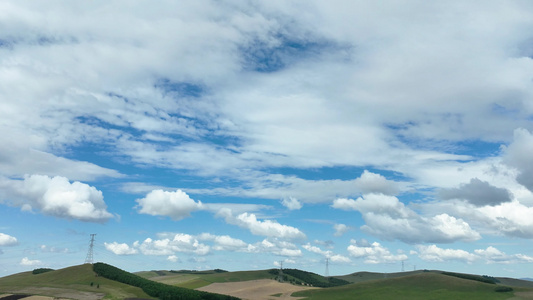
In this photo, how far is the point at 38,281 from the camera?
19725cm

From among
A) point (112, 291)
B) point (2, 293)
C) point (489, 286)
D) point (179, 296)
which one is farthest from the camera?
point (489, 286)

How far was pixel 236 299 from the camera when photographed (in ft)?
651

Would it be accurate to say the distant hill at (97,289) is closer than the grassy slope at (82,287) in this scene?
Yes

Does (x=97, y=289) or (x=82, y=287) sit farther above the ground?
(x=82, y=287)

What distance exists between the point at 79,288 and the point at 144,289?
27.6 meters

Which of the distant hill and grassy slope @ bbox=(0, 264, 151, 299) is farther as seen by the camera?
grassy slope @ bbox=(0, 264, 151, 299)

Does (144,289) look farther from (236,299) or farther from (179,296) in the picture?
(236,299)

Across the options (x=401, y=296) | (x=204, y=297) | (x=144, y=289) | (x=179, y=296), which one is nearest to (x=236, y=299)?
(x=204, y=297)

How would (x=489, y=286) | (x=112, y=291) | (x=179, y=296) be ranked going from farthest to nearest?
(x=489, y=286), (x=179, y=296), (x=112, y=291)

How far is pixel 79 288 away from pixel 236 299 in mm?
72275

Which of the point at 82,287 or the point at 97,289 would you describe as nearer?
the point at 97,289

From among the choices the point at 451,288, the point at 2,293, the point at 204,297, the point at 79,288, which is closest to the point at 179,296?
the point at 204,297

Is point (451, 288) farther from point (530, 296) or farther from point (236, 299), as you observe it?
point (236, 299)

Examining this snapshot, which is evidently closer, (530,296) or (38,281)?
(530,296)
